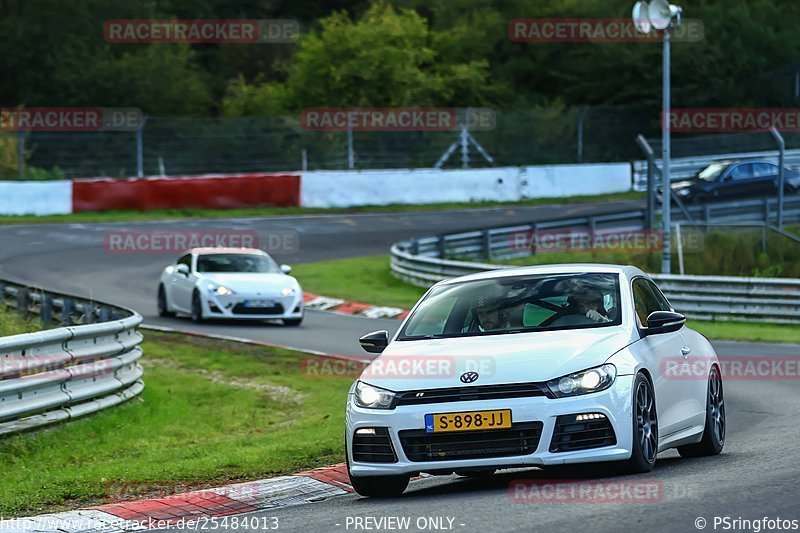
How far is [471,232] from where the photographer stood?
33.0m

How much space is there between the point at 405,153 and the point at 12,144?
12.4 meters

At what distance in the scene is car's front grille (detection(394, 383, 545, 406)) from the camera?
8219 millimetres

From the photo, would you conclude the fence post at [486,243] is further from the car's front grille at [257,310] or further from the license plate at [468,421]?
the license plate at [468,421]

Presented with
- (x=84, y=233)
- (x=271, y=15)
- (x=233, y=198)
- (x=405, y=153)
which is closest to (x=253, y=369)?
(x=84, y=233)

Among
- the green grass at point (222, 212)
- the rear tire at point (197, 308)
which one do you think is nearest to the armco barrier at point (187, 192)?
the green grass at point (222, 212)

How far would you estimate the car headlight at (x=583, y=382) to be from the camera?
27.1 ft

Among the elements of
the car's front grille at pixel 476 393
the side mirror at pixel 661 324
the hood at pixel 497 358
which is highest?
the side mirror at pixel 661 324

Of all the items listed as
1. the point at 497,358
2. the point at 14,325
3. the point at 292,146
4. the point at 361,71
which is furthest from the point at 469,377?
the point at 361,71

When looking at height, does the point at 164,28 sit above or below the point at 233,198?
above

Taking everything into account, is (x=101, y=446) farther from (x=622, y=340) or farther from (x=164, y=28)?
(x=164, y=28)

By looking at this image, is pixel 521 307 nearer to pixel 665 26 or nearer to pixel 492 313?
pixel 492 313

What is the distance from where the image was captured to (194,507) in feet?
28.2

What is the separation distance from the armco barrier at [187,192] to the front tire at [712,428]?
3094 centimetres

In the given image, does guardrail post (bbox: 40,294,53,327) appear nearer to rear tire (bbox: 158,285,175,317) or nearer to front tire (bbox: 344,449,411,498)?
rear tire (bbox: 158,285,175,317)
